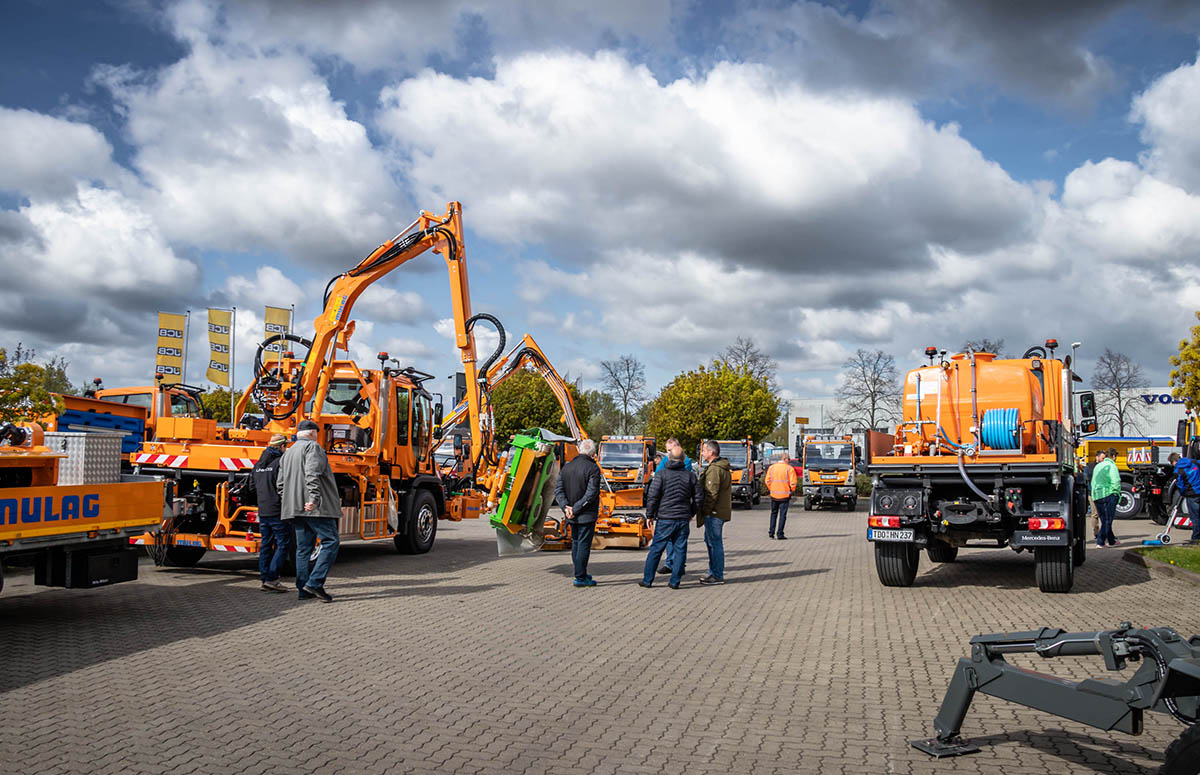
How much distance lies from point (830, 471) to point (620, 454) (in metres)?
7.47

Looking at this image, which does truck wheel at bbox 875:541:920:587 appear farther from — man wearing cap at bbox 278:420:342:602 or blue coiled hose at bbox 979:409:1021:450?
man wearing cap at bbox 278:420:342:602

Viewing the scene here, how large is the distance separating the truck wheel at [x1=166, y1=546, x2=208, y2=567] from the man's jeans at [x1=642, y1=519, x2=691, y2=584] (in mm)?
6176

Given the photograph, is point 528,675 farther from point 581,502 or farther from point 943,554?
point 943,554

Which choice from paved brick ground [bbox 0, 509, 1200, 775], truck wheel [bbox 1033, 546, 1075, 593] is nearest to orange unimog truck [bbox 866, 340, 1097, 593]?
truck wheel [bbox 1033, 546, 1075, 593]

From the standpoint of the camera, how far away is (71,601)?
935 cm

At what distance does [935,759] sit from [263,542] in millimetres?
7596

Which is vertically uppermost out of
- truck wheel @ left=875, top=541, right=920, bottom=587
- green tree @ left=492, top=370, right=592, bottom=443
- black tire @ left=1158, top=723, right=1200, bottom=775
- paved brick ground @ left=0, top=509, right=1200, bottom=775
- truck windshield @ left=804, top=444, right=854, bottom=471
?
green tree @ left=492, top=370, right=592, bottom=443

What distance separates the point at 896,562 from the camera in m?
10.8

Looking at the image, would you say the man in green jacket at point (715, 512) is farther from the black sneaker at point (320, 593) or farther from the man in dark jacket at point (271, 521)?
the man in dark jacket at point (271, 521)

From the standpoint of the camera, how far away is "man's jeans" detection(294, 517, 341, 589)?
375 inches

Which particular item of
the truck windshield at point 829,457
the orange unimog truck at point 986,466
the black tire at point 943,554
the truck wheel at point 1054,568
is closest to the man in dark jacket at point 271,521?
the orange unimog truck at point 986,466

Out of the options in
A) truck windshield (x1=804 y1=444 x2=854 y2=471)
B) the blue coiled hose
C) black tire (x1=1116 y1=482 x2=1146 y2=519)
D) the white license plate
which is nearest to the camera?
the white license plate

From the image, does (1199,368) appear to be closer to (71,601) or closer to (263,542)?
(263,542)

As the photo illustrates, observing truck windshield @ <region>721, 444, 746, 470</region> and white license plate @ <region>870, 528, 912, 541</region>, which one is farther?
truck windshield @ <region>721, 444, 746, 470</region>
